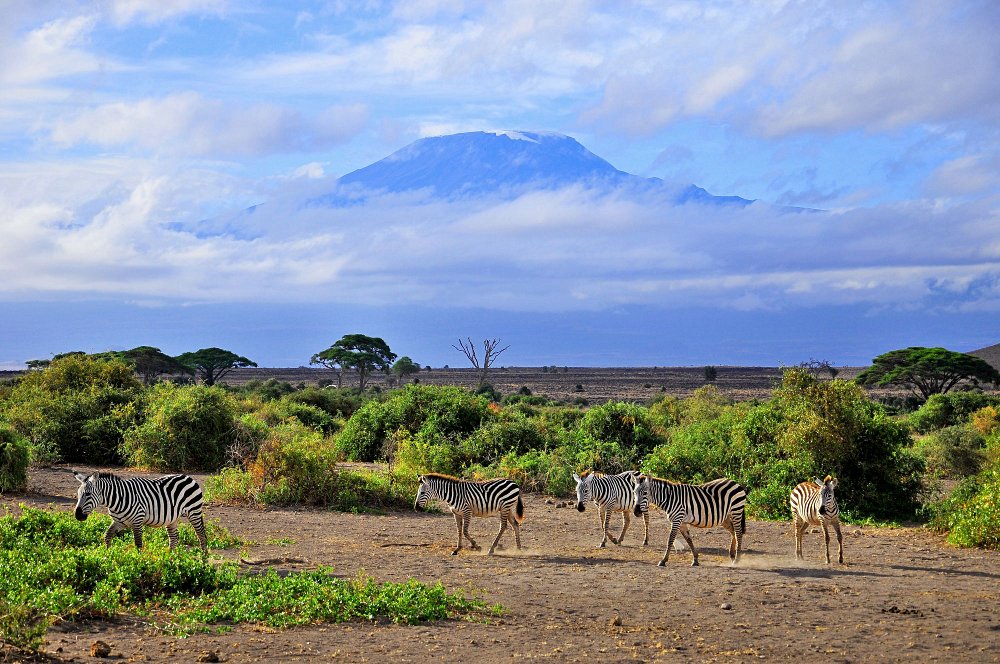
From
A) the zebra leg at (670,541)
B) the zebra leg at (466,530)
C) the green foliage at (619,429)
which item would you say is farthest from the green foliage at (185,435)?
the zebra leg at (670,541)

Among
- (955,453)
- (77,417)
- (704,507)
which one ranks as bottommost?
(704,507)

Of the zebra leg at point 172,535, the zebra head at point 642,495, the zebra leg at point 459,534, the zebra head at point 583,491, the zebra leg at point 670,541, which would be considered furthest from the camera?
the zebra head at point 583,491

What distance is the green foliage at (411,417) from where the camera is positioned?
99.2ft

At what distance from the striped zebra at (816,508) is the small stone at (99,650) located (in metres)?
10.1

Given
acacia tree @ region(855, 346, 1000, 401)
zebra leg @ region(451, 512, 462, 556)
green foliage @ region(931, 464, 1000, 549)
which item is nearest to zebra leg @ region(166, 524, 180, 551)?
zebra leg @ region(451, 512, 462, 556)

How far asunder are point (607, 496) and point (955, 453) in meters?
14.8

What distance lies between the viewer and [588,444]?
26.4 m

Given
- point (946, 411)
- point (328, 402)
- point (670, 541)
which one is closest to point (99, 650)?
point (670, 541)

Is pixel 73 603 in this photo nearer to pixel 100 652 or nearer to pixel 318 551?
pixel 100 652

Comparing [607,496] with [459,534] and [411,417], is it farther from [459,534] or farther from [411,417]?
[411,417]

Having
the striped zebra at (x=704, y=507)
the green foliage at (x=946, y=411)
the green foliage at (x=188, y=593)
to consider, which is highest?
the green foliage at (x=946, y=411)

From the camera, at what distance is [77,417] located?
30438 millimetres

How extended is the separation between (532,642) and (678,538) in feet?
26.3

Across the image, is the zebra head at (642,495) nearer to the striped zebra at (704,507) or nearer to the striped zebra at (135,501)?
the striped zebra at (704,507)
